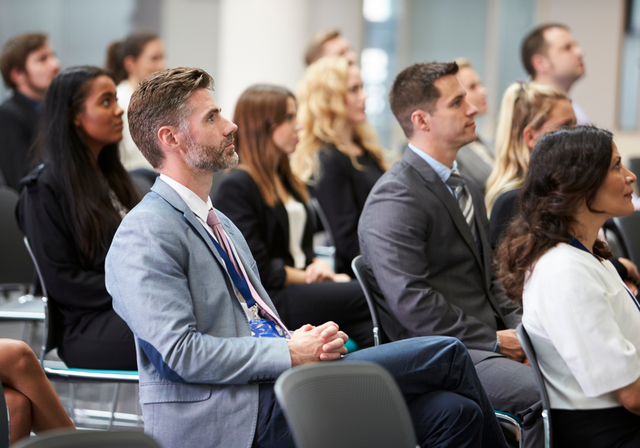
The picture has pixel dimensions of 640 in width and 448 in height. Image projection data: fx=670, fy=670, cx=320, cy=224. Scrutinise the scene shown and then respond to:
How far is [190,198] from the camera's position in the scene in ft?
5.85

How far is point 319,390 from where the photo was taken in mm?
1246

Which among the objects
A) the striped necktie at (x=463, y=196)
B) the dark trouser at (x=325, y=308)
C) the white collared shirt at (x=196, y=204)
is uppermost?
the white collared shirt at (x=196, y=204)

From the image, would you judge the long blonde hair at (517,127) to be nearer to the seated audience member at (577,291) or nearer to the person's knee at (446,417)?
the seated audience member at (577,291)

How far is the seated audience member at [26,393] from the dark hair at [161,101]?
70 cm

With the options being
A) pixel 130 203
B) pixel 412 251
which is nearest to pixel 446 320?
pixel 412 251

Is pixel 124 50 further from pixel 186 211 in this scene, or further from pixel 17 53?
pixel 186 211

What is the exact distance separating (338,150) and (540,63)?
5.58 ft

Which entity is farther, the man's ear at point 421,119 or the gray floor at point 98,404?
the gray floor at point 98,404

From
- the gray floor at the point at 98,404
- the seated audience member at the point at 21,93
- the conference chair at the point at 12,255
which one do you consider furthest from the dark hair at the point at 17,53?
the gray floor at the point at 98,404

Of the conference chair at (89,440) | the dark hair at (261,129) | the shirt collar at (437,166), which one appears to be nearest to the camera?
the conference chair at (89,440)

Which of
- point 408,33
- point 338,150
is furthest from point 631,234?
point 408,33

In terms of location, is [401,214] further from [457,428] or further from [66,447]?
[66,447]

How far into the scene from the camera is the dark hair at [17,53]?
408cm

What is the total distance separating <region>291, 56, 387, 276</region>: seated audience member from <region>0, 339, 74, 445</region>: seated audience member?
1944 millimetres
